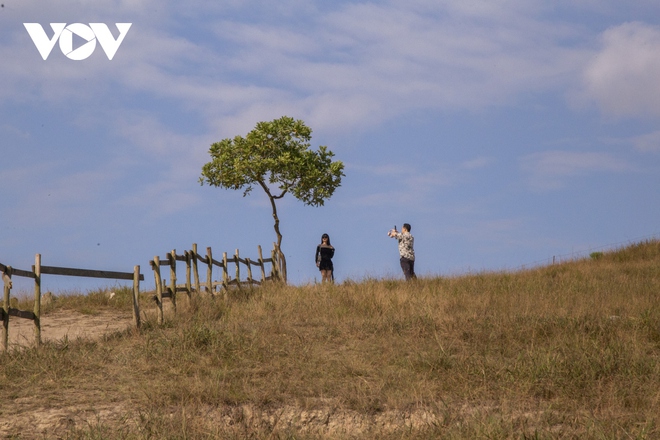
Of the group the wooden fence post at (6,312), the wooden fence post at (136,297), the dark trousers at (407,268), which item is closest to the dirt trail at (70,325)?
the wooden fence post at (136,297)

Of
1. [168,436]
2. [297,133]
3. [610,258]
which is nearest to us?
[168,436]

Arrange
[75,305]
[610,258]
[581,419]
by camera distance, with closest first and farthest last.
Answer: [581,419]
[75,305]
[610,258]

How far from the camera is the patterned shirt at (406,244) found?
20.4m

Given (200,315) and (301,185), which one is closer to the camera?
(200,315)

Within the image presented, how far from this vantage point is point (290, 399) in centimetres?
916

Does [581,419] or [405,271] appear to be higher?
[405,271]

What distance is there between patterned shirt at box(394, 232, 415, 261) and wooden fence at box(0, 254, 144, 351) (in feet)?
26.5

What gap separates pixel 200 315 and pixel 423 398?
751 centimetres

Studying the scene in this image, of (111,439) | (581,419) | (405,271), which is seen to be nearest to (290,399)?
(111,439)

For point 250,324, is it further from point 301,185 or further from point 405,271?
point 301,185

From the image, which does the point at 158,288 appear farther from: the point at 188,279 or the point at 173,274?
the point at 188,279

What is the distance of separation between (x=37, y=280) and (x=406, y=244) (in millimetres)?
10424

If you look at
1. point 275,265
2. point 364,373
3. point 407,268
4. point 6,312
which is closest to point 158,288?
point 6,312

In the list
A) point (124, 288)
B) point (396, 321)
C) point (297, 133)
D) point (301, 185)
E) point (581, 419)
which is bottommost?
point (581, 419)
